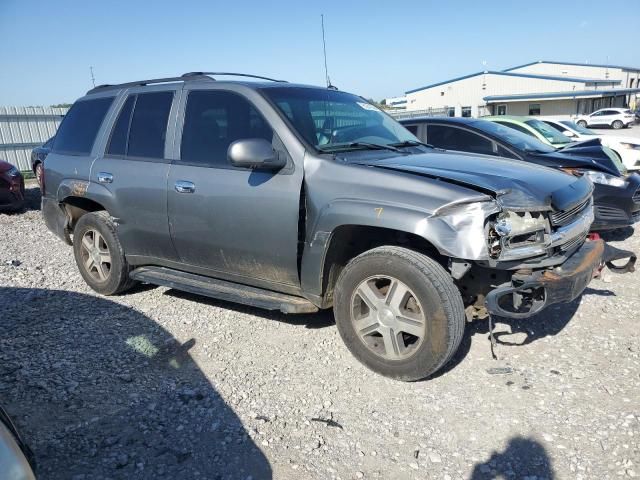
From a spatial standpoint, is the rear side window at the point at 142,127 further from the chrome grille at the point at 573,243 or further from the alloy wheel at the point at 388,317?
the chrome grille at the point at 573,243

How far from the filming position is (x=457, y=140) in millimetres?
7113

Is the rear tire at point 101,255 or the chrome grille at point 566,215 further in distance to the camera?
the rear tire at point 101,255

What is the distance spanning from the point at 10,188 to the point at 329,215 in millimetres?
8402

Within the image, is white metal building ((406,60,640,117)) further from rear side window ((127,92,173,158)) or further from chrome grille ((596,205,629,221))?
rear side window ((127,92,173,158))

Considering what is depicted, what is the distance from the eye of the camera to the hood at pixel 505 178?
123 inches

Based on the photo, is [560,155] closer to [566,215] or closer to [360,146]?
[566,215]

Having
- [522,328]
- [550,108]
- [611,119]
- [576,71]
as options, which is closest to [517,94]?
[550,108]

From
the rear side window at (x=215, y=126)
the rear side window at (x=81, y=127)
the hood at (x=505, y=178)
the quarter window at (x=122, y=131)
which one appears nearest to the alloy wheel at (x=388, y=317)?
the hood at (x=505, y=178)

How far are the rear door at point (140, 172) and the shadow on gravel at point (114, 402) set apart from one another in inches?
27.5

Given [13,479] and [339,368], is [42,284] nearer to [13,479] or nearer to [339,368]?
[339,368]

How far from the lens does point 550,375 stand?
3465 millimetres

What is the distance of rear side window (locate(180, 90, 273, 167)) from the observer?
153 inches

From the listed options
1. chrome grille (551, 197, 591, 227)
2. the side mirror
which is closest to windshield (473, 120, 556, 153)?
chrome grille (551, 197, 591, 227)

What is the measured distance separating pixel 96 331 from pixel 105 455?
177 centimetres
